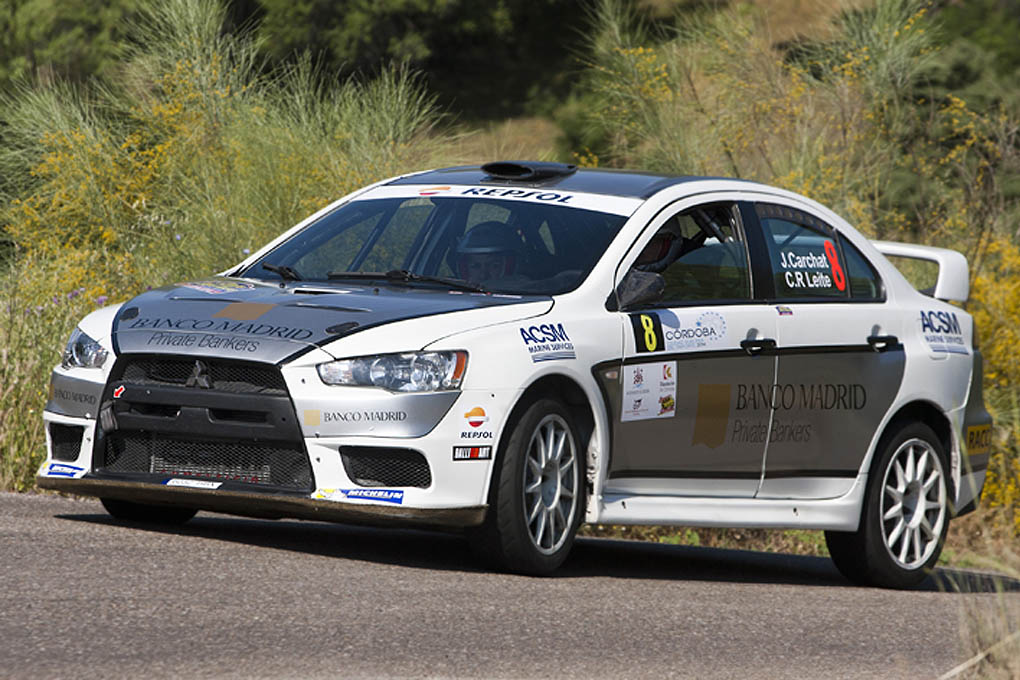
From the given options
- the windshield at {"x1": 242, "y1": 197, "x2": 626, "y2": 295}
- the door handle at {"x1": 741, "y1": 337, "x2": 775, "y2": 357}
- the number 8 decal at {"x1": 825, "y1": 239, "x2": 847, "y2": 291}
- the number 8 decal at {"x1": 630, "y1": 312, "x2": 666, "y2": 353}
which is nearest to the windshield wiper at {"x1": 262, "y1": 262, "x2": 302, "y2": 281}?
the windshield at {"x1": 242, "y1": 197, "x2": 626, "y2": 295}

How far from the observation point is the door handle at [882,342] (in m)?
8.89

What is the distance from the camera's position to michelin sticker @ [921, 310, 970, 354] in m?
9.30

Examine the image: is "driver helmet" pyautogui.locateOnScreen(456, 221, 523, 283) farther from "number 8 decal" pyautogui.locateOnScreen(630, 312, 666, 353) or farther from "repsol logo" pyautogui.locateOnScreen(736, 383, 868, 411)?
"repsol logo" pyautogui.locateOnScreen(736, 383, 868, 411)

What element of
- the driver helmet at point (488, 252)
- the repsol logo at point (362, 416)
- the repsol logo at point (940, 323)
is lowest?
the repsol logo at point (940, 323)

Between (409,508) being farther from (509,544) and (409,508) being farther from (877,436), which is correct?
(877,436)

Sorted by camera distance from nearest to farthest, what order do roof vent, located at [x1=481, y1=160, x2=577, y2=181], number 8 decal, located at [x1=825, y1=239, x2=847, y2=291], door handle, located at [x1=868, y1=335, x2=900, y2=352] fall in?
roof vent, located at [x1=481, y1=160, x2=577, y2=181], door handle, located at [x1=868, y1=335, x2=900, y2=352], number 8 decal, located at [x1=825, y1=239, x2=847, y2=291]

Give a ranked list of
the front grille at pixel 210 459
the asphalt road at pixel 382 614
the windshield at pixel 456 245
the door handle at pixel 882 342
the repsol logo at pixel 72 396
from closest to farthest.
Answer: the asphalt road at pixel 382 614 < the front grille at pixel 210 459 < the repsol logo at pixel 72 396 < the windshield at pixel 456 245 < the door handle at pixel 882 342

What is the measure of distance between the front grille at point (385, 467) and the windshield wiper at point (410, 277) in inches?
40.1

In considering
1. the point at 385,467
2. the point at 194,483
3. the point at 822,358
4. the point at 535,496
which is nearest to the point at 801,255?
the point at 822,358

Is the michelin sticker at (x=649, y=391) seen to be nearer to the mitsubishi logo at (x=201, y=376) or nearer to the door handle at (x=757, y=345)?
the door handle at (x=757, y=345)

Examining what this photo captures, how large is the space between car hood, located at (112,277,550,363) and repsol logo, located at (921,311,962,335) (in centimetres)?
271

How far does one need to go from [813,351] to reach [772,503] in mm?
746

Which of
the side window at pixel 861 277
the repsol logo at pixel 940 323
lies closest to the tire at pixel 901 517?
the repsol logo at pixel 940 323

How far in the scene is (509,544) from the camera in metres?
7.14
